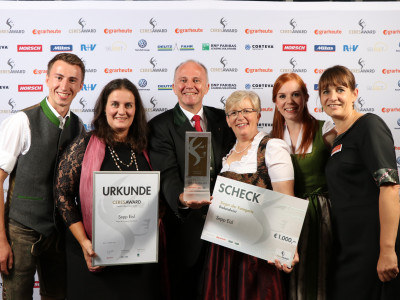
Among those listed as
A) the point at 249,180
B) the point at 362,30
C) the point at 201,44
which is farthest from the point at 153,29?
the point at 362,30

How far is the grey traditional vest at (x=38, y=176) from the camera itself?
7.36ft

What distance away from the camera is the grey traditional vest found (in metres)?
2.24

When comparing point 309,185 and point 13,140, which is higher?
point 13,140

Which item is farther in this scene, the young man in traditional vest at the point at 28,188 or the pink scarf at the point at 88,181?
the young man in traditional vest at the point at 28,188

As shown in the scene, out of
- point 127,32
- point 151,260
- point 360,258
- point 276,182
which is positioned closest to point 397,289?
point 360,258

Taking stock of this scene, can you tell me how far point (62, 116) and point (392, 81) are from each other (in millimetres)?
2579

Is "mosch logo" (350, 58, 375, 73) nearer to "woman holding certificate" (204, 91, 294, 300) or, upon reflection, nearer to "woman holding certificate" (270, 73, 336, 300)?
"woman holding certificate" (270, 73, 336, 300)

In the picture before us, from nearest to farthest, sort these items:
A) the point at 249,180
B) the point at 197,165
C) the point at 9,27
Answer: the point at 197,165
the point at 249,180
the point at 9,27

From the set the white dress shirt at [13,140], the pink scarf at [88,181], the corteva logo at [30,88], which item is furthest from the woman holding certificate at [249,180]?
the corteva logo at [30,88]

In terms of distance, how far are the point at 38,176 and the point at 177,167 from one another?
2.85 feet

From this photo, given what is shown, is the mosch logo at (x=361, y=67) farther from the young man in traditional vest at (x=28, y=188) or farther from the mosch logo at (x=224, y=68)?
the young man in traditional vest at (x=28, y=188)

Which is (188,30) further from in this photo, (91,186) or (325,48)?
(91,186)

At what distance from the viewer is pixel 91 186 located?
2051mm

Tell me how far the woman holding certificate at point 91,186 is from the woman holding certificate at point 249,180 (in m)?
0.42
